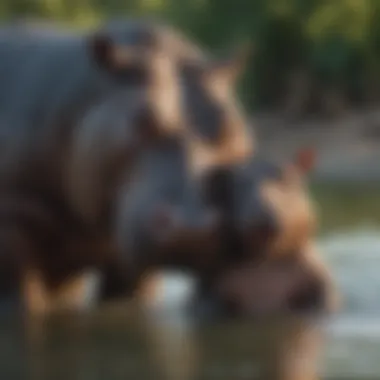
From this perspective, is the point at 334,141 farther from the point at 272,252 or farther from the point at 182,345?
the point at 182,345

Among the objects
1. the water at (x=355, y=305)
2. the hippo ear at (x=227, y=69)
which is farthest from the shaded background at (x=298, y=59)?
the hippo ear at (x=227, y=69)

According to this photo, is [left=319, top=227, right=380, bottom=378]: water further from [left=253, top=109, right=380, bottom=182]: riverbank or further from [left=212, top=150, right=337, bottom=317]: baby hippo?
[left=253, top=109, right=380, bottom=182]: riverbank

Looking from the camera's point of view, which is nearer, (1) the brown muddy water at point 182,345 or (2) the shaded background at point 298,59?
(1) the brown muddy water at point 182,345

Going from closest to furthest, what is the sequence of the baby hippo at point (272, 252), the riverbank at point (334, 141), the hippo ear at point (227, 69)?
the baby hippo at point (272, 252)
the hippo ear at point (227, 69)
the riverbank at point (334, 141)

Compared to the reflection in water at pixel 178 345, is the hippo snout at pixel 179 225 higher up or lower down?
higher up

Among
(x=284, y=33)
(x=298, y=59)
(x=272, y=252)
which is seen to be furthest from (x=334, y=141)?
(x=272, y=252)

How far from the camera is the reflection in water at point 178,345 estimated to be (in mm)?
5215

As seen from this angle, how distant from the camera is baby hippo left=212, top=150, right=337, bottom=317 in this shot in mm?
6195

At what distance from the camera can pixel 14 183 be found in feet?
22.5

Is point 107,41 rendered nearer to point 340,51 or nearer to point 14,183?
point 14,183

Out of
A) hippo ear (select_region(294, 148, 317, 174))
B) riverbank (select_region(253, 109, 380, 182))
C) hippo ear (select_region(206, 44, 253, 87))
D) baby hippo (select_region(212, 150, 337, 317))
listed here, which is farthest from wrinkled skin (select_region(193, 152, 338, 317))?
riverbank (select_region(253, 109, 380, 182))

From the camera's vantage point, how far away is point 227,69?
6887 mm

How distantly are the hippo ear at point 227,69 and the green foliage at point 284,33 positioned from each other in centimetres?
1218

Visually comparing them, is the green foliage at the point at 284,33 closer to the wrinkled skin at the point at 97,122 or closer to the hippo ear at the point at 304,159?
the wrinkled skin at the point at 97,122
